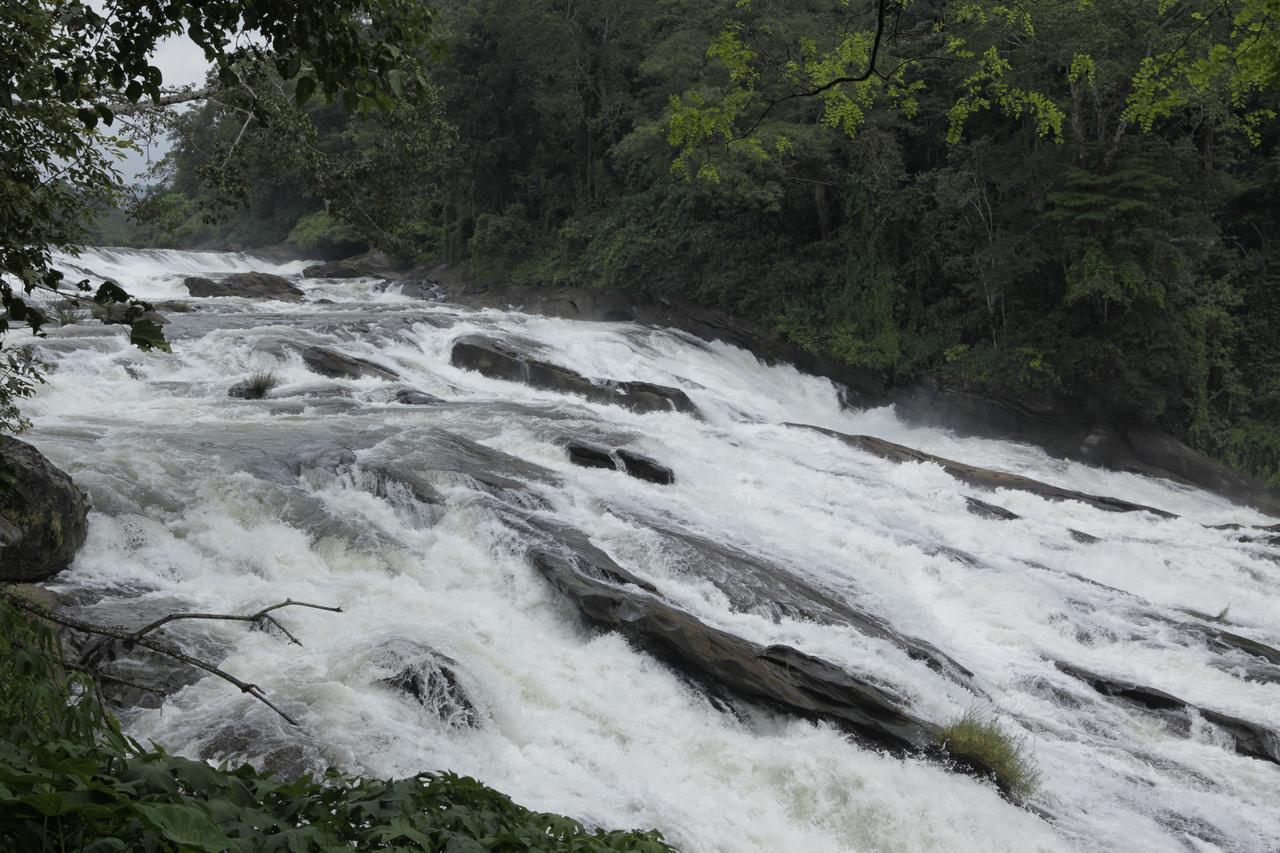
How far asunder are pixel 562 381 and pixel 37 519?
9845 mm

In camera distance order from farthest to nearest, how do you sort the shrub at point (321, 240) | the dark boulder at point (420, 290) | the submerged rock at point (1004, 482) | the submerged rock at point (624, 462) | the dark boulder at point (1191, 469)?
the shrub at point (321, 240), the dark boulder at point (420, 290), the dark boulder at point (1191, 469), the submerged rock at point (1004, 482), the submerged rock at point (624, 462)

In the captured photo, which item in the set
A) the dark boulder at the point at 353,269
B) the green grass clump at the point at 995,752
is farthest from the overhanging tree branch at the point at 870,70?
the dark boulder at the point at 353,269

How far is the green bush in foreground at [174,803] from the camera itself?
170 centimetres

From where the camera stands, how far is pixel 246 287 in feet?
73.5

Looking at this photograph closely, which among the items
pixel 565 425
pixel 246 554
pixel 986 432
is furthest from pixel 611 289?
pixel 246 554

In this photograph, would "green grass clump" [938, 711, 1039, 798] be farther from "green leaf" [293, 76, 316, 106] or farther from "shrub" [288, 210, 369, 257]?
"shrub" [288, 210, 369, 257]

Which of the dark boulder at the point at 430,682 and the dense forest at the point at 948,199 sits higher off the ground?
the dense forest at the point at 948,199

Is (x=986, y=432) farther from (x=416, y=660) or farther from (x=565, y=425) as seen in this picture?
(x=416, y=660)

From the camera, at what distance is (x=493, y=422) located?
11.9 m

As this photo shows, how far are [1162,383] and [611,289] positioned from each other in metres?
12.8

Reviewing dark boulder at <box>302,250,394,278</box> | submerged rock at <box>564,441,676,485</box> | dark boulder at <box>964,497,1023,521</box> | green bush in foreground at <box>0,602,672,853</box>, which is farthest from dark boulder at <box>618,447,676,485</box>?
dark boulder at <box>302,250,394,278</box>

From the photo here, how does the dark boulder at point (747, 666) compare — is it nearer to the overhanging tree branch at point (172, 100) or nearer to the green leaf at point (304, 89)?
the overhanging tree branch at point (172, 100)

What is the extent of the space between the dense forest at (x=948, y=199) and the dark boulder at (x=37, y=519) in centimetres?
454

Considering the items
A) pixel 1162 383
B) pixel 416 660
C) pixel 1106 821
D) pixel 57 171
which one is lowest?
pixel 1106 821
